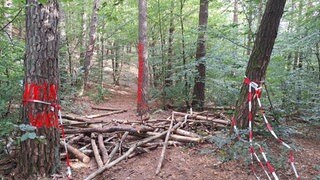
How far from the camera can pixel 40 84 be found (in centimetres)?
371

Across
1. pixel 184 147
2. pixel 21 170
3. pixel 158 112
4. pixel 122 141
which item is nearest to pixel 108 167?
pixel 122 141

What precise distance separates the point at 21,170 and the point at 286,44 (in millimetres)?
6937

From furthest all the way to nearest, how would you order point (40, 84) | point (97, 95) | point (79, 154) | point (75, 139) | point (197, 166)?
point (97, 95)
point (75, 139)
point (79, 154)
point (197, 166)
point (40, 84)

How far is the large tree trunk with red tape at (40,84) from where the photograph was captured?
12.0 feet

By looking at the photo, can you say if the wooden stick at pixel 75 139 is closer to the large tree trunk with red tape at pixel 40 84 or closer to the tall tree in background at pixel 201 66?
the large tree trunk with red tape at pixel 40 84

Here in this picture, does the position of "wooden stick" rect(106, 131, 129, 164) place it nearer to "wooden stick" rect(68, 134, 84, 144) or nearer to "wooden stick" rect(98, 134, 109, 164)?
"wooden stick" rect(98, 134, 109, 164)

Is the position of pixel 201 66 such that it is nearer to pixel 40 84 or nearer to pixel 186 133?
pixel 186 133

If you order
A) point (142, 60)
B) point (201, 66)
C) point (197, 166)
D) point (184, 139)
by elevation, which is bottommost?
point (197, 166)

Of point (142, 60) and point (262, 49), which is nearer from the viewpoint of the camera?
point (262, 49)

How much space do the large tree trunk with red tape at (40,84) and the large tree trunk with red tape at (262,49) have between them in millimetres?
3096

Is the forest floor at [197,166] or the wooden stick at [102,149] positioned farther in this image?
the wooden stick at [102,149]

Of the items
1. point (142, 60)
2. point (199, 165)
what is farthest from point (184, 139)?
point (142, 60)

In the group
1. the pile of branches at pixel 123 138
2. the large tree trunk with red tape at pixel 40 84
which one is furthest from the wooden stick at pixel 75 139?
the large tree trunk with red tape at pixel 40 84

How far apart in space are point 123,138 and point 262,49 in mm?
2926
